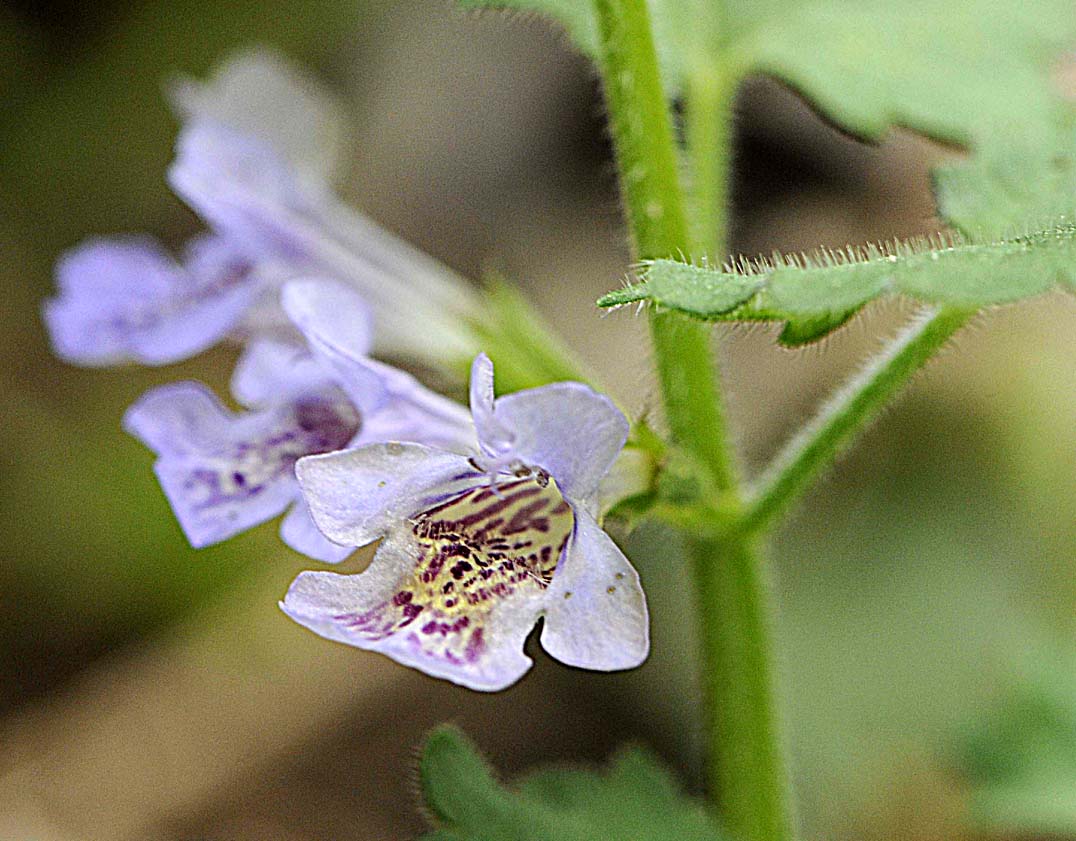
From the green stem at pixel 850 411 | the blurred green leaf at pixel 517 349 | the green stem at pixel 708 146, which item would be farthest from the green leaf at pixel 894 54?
the green stem at pixel 850 411

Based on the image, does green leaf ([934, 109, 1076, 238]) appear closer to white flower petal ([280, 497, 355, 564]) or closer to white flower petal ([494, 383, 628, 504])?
white flower petal ([494, 383, 628, 504])

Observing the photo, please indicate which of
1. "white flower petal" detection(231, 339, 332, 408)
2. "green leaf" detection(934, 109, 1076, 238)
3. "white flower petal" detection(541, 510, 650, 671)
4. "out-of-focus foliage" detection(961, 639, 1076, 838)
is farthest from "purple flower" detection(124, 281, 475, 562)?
"out-of-focus foliage" detection(961, 639, 1076, 838)

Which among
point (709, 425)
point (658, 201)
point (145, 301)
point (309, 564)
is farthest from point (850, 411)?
point (309, 564)

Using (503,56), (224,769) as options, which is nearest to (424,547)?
(224,769)

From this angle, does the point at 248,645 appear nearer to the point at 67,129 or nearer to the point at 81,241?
the point at 81,241

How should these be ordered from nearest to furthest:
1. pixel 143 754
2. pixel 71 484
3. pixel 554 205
Result: pixel 143 754 → pixel 71 484 → pixel 554 205

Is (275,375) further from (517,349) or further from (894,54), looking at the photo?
(894,54)
